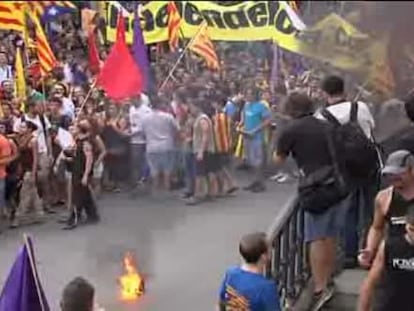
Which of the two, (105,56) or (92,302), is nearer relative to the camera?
(92,302)

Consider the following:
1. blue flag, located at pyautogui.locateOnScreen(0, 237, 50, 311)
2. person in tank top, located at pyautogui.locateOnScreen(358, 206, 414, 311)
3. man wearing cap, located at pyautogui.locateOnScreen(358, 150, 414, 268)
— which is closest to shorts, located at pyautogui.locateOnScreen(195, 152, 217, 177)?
blue flag, located at pyautogui.locateOnScreen(0, 237, 50, 311)

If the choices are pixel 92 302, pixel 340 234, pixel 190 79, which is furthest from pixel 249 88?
pixel 92 302

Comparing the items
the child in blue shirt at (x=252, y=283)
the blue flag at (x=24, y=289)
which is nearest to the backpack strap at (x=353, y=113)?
the child in blue shirt at (x=252, y=283)

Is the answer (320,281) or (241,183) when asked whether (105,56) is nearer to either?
(241,183)

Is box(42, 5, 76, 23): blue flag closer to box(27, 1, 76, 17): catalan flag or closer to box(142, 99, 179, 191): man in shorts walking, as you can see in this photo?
box(27, 1, 76, 17): catalan flag

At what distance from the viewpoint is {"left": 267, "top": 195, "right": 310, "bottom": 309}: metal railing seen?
7711 millimetres

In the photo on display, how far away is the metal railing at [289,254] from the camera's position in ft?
25.3

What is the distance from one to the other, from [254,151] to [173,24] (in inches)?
107

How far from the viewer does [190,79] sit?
12727 mm

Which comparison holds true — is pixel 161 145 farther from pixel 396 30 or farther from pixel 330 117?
pixel 330 117

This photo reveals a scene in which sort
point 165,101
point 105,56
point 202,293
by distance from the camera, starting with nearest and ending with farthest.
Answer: point 202,293, point 105,56, point 165,101

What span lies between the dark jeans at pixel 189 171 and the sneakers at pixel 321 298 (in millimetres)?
5177

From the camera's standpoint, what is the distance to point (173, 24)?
47.4ft

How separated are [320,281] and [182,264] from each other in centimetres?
253
